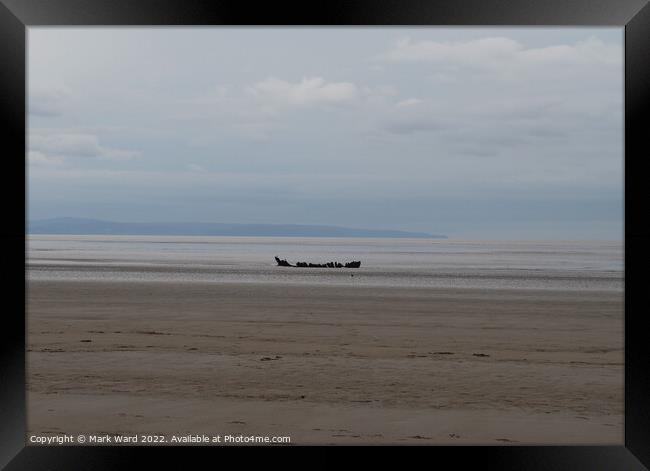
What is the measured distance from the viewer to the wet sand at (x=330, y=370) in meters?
3.61

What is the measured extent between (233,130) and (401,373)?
98.3 ft

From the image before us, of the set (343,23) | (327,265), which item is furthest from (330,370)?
(327,265)

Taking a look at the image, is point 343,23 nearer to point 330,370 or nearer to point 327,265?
point 330,370

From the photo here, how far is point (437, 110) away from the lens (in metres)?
34.9

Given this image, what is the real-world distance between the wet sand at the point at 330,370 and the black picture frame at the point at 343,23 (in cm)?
83

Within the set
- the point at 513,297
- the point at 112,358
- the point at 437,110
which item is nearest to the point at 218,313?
the point at 112,358

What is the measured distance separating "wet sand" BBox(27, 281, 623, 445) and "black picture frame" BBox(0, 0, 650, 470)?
2.74 feet

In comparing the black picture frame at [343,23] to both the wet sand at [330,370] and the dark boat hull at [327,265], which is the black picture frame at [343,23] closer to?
the wet sand at [330,370]

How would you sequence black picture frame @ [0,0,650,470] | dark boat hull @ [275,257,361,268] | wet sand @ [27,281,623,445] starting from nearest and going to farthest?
black picture frame @ [0,0,650,470] → wet sand @ [27,281,623,445] → dark boat hull @ [275,257,361,268]

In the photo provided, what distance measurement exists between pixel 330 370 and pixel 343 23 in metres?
2.93

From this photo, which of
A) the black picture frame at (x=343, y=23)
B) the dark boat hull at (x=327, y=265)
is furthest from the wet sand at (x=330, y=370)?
the dark boat hull at (x=327, y=265)

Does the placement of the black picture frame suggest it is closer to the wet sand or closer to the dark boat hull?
the wet sand

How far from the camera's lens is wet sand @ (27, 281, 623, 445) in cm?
361

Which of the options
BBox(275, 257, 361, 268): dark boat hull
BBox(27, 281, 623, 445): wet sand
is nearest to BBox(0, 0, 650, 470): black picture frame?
BBox(27, 281, 623, 445): wet sand
